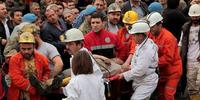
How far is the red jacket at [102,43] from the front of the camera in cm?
832

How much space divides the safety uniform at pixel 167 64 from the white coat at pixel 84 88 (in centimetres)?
212

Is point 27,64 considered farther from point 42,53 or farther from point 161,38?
point 161,38

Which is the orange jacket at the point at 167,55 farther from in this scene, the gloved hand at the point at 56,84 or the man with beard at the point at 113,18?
the gloved hand at the point at 56,84

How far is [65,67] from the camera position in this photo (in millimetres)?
9219

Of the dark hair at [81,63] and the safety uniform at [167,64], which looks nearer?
the dark hair at [81,63]

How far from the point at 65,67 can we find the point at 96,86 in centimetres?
297

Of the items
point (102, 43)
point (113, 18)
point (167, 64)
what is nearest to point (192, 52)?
point (167, 64)

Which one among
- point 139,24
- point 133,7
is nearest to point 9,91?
point 139,24

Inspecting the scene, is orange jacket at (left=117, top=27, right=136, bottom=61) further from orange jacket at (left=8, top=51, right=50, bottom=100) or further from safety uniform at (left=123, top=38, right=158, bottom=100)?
orange jacket at (left=8, top=51, right=50, bottom=100)

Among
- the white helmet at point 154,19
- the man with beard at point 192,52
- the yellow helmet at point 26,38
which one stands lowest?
the man with beard at point 192,52

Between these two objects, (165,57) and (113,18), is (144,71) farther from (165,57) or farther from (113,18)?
(113,18)

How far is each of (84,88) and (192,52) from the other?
12.3ft

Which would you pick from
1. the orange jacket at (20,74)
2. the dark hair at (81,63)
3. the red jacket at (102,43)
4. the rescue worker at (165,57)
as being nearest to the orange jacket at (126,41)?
the red jacket at (102,43)

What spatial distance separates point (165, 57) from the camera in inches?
322
